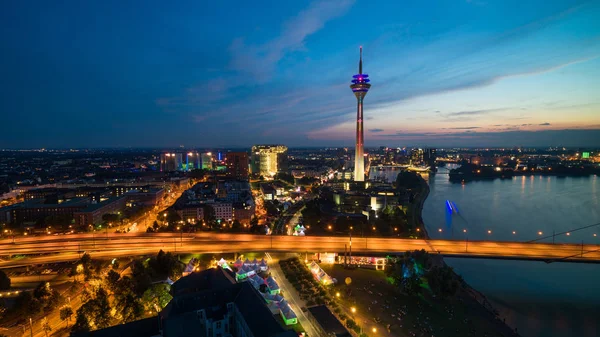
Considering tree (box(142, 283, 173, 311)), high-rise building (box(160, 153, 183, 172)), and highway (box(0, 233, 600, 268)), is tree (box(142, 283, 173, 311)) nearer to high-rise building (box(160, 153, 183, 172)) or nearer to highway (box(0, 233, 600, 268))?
highway (box(0, 233, 600, 268))

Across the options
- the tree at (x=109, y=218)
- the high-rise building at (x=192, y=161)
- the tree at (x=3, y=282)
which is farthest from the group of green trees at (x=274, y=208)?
the high-rise building at (x=192, y=161)

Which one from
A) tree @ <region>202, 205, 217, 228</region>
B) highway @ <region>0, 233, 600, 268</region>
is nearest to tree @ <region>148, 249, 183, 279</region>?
highway @ <region>0, 233, 600, 268</region>

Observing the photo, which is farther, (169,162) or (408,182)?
(169,162)

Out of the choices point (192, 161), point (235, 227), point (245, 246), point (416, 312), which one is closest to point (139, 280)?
point (245, 246)

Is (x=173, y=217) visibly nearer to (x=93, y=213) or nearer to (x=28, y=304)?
(x=93, y=213)

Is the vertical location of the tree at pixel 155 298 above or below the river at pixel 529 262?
above

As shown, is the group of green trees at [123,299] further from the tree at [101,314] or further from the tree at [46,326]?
the tree at [46,326]
